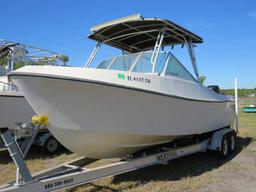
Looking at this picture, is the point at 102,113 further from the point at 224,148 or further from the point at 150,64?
the point at 224,148

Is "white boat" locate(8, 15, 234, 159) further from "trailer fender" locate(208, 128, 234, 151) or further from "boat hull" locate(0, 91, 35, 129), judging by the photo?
"boat hull" locate(0, 91, 35, 129)

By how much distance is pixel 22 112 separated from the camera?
22.9 feet

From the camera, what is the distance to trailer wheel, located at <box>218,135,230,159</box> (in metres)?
6.32

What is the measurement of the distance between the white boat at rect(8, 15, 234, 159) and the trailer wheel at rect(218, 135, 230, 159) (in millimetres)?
650

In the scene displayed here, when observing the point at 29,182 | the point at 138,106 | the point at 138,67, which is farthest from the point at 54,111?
the point at 138,67

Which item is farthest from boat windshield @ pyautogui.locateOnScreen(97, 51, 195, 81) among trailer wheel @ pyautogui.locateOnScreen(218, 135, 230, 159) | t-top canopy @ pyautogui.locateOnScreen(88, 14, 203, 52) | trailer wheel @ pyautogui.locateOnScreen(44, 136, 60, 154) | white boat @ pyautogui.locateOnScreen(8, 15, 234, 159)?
trailer wheel @ pyautogui.locateOnScreen(44, 136, 60, 154)

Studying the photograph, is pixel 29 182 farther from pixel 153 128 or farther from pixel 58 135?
pixel 153 128

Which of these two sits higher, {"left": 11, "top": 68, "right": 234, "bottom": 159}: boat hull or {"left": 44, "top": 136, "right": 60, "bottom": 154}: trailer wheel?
{"left": 11, "top": 68, "right": 234, "bottom": 159}: boat hull

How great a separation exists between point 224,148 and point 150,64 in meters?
2.91

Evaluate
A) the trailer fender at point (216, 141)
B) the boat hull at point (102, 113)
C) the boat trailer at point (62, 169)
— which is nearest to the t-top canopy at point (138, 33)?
the boat hull at point (102, 113)

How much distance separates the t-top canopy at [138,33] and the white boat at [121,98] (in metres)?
0.02

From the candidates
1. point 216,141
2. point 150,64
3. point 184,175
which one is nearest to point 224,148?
point 216,141

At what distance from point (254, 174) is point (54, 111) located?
3909 millimetres

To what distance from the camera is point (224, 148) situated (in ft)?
21.3
